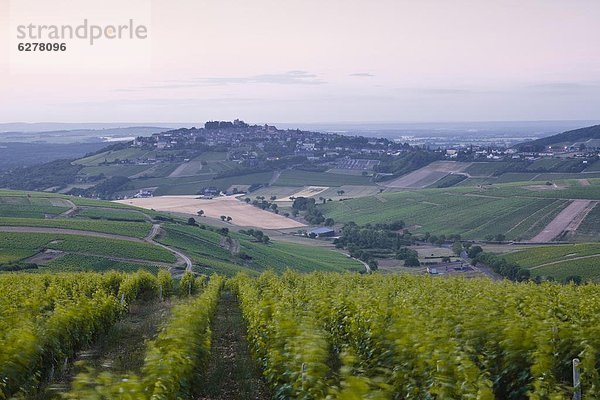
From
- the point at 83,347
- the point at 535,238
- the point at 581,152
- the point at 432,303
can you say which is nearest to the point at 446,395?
the point at 432,303

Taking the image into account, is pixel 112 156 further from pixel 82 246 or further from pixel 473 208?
pixel 82 246

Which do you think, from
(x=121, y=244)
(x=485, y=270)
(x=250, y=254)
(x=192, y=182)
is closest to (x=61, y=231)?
(x=121, y=244)

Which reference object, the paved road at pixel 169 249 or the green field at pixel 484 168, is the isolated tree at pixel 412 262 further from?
the green field at pixel 484 168

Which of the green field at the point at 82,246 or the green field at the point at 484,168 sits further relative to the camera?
the green field at the point at 484,168

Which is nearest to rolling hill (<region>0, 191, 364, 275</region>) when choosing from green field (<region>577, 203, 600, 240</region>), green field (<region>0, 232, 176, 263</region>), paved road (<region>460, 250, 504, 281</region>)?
green field (<region>0, 232, 176, 263</region>)

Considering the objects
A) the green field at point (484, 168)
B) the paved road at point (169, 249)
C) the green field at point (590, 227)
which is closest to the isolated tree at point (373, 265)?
the paved road at point (169, 249)

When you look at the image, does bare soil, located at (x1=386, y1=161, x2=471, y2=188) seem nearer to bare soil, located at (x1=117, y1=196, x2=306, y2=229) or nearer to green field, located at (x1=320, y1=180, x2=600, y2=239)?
green field, located at (x1=320, y1=180, x2=600, y2=239)
